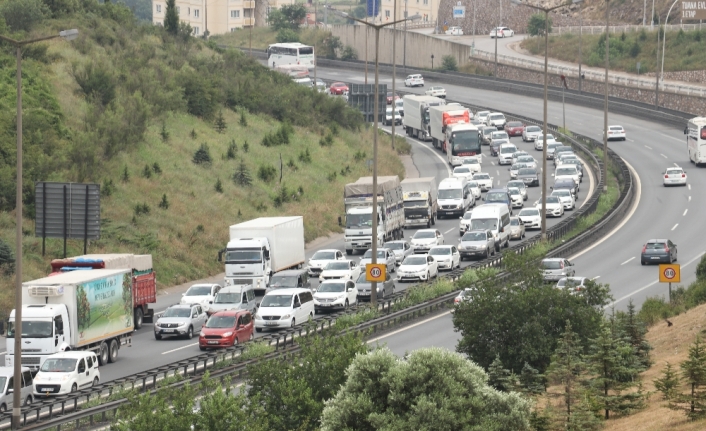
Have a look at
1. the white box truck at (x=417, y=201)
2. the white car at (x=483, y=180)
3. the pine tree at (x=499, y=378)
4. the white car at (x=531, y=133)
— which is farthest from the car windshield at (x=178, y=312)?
the white car at (x=531, y=133)

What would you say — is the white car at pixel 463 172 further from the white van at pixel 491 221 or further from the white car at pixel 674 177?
the white van at pixel 491 221

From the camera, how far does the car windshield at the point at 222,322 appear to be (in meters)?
42.3

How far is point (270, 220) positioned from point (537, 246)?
12.0 metres

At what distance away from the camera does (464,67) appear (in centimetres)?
15462

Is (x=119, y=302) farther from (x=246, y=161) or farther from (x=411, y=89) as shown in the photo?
(x=411, y=89)

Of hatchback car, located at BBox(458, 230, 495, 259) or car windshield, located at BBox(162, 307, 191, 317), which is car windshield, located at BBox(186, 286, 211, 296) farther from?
hatchback car, located at BBox(458, 230, 495, 259)

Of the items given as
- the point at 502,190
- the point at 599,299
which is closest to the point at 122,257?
the point at 599,299

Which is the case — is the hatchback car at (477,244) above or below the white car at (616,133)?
below

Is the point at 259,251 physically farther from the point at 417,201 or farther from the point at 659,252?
the point at 417,201

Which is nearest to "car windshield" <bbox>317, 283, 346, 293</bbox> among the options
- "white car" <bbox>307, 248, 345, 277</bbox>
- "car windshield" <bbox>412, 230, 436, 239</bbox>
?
"white car" <bbox>307, 248, 345, 277</bbox>

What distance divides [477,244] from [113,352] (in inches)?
920

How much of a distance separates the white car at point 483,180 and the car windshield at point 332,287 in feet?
115

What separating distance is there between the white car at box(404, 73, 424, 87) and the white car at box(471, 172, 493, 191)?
5389 cm

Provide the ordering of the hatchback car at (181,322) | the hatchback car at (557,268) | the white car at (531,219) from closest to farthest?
the hatchback car at (181,322)
the hatchback car at (557,268)
the white car at (531,219)
